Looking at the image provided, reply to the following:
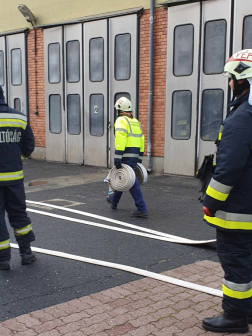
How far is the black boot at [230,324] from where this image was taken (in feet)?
11.0

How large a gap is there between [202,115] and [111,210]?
14.0ft

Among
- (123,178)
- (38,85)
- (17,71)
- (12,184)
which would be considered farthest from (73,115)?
(12,184)

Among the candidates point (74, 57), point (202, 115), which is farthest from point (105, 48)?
point (202, 115)

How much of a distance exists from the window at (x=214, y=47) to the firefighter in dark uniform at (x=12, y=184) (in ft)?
21.6

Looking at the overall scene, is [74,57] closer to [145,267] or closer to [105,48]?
[105,48]

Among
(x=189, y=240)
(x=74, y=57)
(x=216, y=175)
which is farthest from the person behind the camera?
(x=74, y=57)

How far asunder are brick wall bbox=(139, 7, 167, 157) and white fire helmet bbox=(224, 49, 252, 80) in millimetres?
8001

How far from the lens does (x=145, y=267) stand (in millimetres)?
4820

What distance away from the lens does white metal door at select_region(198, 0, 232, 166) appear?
10.1 metres

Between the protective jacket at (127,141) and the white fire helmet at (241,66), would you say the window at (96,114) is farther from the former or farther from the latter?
the white fire helmet at (241,66)

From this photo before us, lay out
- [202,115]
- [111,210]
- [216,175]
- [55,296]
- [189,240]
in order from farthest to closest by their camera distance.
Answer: [202,115] → [111,210] → [189,240] → [55,296] → [216,175]

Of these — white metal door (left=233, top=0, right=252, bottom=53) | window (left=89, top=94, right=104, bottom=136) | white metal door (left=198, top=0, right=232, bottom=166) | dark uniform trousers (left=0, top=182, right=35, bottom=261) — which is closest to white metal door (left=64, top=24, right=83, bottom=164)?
window (left=89, top=94, right=104, bottom=136)

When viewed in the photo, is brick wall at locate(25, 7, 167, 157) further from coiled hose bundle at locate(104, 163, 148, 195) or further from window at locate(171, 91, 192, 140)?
coiled hose bundle at locate(104, 163, 148, 195)

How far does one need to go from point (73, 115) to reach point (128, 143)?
22.6 ft
